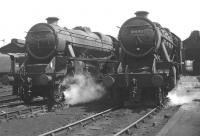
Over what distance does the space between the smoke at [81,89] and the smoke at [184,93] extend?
321 centimetres

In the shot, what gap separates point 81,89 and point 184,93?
4.79 m

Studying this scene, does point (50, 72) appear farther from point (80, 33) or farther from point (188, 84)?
point (188, 84)

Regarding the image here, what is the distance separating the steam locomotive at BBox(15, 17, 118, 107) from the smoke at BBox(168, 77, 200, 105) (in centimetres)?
296

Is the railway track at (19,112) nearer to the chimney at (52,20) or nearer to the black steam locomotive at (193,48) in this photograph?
the chimney at (52,20)

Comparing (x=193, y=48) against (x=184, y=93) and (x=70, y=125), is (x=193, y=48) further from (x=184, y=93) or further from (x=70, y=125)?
(x=70, y=125)

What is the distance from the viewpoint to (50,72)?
36.6 ft

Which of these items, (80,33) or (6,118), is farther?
(80,33)

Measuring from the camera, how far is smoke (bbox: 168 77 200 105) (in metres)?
11.8

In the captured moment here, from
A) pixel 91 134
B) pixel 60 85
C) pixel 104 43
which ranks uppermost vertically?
pixel 104 43

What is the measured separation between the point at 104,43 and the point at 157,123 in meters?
7.83

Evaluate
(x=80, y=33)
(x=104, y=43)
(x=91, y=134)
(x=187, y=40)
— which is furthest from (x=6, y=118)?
(x=187, y=40)

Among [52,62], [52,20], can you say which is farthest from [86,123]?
[52,20]

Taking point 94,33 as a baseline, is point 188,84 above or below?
below

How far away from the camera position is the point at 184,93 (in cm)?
1359
